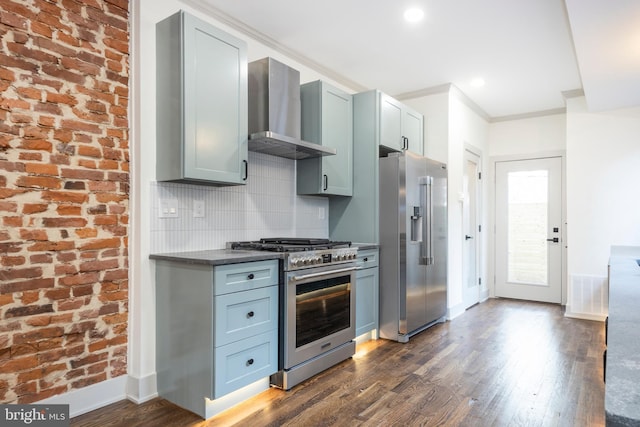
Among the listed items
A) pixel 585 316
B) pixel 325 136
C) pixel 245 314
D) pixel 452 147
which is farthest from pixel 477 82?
pixel 245 314

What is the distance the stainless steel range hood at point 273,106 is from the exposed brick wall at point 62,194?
35.0 inches

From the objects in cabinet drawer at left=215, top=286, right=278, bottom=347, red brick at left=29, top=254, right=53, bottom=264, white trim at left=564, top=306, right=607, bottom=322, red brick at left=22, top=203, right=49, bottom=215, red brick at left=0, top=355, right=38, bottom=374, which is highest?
red brick at left=22, top=203, right=49, bottom=215

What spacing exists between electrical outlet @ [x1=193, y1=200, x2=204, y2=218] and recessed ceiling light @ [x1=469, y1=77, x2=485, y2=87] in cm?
332

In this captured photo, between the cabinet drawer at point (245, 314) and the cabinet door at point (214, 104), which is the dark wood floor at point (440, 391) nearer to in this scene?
the cabinet drawer at point (245, 314)

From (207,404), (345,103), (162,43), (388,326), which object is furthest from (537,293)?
(162,43)

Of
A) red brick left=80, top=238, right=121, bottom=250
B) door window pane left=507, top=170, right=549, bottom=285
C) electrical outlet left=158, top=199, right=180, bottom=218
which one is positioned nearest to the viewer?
red brick left=80, top=238, right=121, bottom=250

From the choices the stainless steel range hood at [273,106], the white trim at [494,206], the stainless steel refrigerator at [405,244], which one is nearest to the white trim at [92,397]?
the stainless steel range hood at [273,106]

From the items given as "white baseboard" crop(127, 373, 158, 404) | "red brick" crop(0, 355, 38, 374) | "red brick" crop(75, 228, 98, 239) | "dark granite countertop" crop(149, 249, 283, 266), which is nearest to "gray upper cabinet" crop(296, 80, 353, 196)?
"dark granite countertop" crop(149, 249, 283, 266)

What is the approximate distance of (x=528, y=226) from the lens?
5680 mm

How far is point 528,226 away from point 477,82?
2351 mm

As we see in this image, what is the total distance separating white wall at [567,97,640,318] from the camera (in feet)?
14.7

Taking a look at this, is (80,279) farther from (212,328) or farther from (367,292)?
(367,292)

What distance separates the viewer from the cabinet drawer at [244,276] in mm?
2244

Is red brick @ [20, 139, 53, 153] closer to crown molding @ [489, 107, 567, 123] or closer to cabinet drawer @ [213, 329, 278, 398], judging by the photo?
cabinet drawer @ [213, 329, 278, 398]
